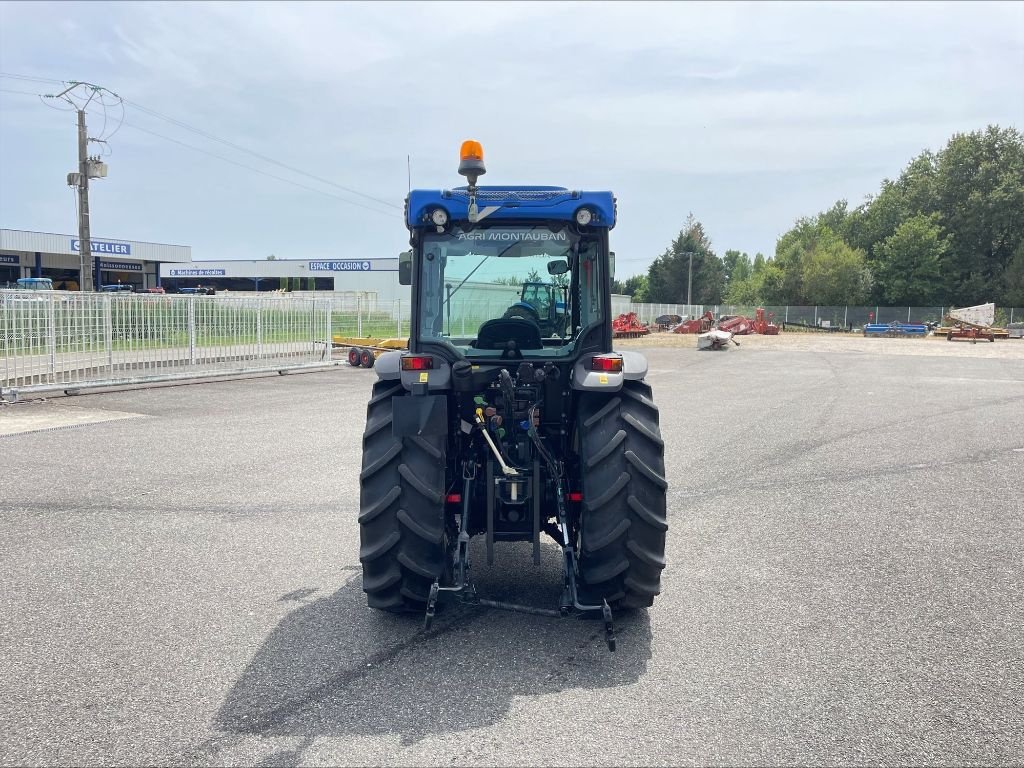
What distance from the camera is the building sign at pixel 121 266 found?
197ft

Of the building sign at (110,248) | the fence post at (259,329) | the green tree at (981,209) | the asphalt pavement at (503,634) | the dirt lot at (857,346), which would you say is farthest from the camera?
the green tree at (981,209)

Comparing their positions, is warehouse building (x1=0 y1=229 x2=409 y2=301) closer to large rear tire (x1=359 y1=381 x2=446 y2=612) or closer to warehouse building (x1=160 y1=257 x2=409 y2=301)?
warehouse building (x1=160 y1=257 x2=409 y2=301)

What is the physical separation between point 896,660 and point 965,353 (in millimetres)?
33695

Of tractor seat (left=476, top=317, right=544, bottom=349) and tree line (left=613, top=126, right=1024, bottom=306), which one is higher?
tree line (left=613, top=126, right=1024, bottom=306)

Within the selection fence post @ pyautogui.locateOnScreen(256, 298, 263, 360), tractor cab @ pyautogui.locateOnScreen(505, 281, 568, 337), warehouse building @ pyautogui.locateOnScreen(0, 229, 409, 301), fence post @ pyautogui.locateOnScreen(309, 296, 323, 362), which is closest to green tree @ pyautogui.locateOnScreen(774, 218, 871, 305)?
warehouse building @ pyautogui.locateOnScreen(0, 229, 409, 301)

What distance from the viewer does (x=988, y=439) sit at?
1112cm

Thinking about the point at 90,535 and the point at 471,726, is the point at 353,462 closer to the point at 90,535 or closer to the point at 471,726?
the point at 90,535

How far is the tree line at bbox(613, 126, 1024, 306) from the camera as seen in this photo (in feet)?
211

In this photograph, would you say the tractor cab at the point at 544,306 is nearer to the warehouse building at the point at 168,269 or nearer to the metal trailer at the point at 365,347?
the metal trailer at the point at 365,347

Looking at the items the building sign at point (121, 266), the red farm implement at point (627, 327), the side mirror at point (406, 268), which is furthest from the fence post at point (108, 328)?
the building sign at point (121, 266)

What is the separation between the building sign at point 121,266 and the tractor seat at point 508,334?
206 feet

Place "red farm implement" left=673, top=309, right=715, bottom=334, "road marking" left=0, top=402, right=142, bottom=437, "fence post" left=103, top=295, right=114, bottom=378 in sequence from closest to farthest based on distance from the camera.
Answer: "road marking" left=0, top=402, right=142, bottom=437 → "fence post" left=103, top=295, right=114, bottom=378 → "red farm implement" left=673, top=309, right=715, bottom=334

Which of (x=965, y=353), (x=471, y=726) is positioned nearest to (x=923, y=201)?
(x=965, y=353)

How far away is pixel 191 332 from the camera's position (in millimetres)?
17734
